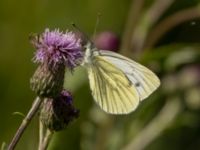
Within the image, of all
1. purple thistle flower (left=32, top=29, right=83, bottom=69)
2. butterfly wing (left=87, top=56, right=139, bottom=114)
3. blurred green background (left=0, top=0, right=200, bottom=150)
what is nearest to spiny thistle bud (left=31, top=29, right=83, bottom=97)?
purple thistle flower (left=32, top=29, right=83, bottom=69)

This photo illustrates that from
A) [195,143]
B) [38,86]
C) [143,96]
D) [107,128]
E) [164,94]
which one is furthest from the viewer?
[195,143]

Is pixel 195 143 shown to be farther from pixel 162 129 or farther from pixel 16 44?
pixel 16 44

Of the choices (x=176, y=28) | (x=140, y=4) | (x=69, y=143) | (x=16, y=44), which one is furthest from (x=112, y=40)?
(x=176, y=28)

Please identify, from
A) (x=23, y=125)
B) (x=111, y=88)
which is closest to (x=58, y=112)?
(x=23, y=125)

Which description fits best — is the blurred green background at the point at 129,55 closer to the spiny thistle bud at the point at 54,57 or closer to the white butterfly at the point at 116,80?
the white butterfly at the point at 116,80

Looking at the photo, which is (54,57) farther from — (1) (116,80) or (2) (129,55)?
(2) (129,55)

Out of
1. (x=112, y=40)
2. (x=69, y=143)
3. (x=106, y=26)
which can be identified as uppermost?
(x=106, y=26)

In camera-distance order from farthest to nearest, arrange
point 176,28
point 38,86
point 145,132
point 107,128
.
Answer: point 176,28 < point 145,132 < point 107,128 < point 38,86
